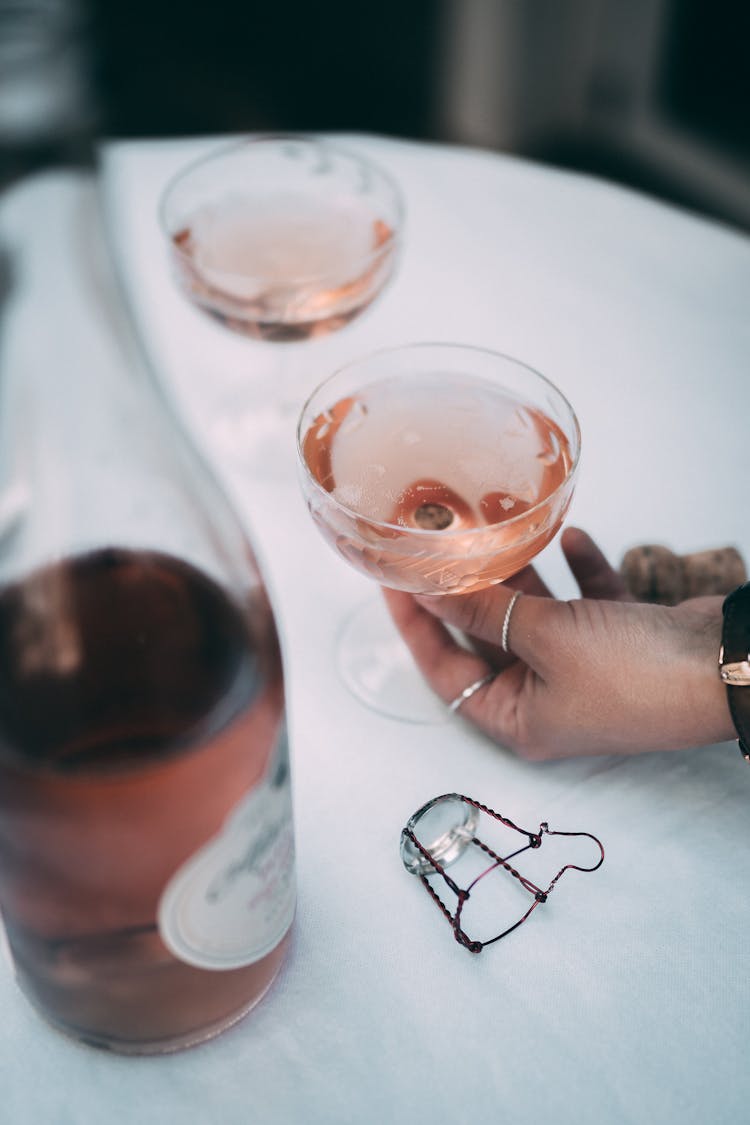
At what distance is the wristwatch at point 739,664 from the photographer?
752 mm

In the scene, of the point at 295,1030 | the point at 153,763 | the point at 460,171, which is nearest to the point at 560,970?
the point at 295,1030

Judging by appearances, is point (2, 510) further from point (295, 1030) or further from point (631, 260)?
point (631, 260)

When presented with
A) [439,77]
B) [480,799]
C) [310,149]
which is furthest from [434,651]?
[439,77]

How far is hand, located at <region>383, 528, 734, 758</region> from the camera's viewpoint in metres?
0.77

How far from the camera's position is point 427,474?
2.69 ft

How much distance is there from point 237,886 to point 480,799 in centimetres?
29

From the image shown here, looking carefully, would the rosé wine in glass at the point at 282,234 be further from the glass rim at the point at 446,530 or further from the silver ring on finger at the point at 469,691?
the silver ring on finger at the point at 469,691

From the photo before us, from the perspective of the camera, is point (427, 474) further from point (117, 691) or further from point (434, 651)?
point (117, 691)

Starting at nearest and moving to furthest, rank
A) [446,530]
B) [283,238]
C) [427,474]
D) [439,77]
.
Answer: [446,530] < [427,474] < [283,238] < [439,77]

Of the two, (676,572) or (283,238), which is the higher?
(283,238)

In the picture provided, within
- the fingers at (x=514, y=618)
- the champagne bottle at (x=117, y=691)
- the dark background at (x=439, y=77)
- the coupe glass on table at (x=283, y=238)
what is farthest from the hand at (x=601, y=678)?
the dark background at (x=439, y=77)

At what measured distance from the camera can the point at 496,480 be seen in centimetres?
81

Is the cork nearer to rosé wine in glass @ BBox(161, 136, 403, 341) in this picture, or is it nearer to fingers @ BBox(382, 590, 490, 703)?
fingers @ BBox(382, 590, 490, 703)

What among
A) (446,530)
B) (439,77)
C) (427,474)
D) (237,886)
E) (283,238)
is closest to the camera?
(237,886)
